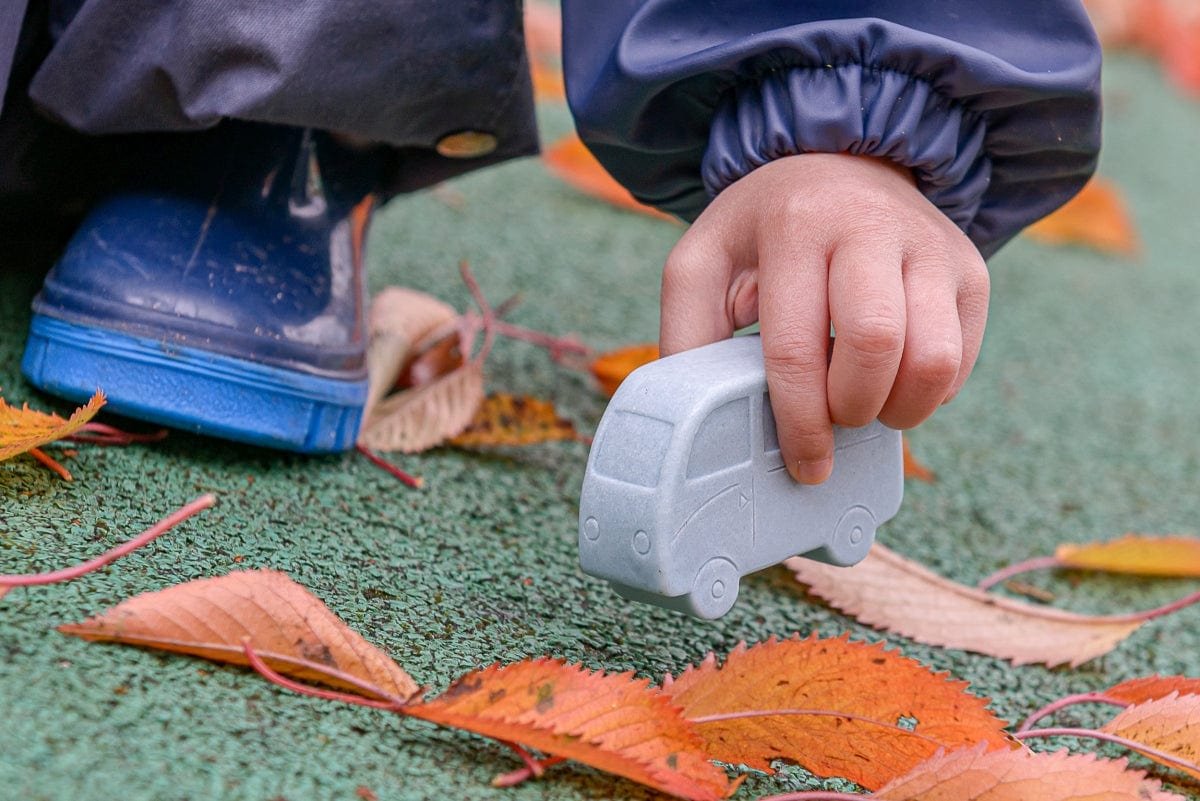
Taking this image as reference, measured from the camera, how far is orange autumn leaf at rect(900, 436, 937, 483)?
96 centimetres

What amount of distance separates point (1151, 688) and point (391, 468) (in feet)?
1.53

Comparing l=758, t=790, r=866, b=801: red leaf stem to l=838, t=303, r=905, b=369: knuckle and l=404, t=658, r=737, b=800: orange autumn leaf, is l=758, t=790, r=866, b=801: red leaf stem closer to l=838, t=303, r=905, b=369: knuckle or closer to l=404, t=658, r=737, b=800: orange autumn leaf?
l=404, t=658, r=737, b=800: orange autumn leaf

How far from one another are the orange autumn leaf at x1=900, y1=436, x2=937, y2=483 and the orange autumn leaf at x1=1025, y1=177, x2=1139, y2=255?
79cm

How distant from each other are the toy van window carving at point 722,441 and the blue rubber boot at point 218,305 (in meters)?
0.29

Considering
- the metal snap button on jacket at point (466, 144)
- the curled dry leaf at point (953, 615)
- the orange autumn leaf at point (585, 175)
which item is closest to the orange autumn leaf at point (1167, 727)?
the curled dry leaf at point (953, 615)

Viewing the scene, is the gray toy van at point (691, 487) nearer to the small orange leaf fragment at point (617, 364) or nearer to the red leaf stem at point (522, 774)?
the red leaf stem at point (522, 774)

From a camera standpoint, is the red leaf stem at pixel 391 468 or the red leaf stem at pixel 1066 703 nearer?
the red leaf stem at pixel 1066 703

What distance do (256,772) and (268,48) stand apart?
0.44 m

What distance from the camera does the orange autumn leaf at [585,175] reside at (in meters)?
1.47

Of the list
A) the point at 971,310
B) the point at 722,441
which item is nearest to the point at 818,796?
the point at 722,441

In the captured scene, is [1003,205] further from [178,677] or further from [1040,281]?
[1040,281]

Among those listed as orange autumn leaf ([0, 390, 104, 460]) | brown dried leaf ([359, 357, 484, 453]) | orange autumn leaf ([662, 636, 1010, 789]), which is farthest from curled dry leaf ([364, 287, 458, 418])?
orange autumn leaf ([662, 636, 1010, 789])

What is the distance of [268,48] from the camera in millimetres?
709

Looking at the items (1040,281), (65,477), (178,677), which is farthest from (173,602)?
(1040,281)
